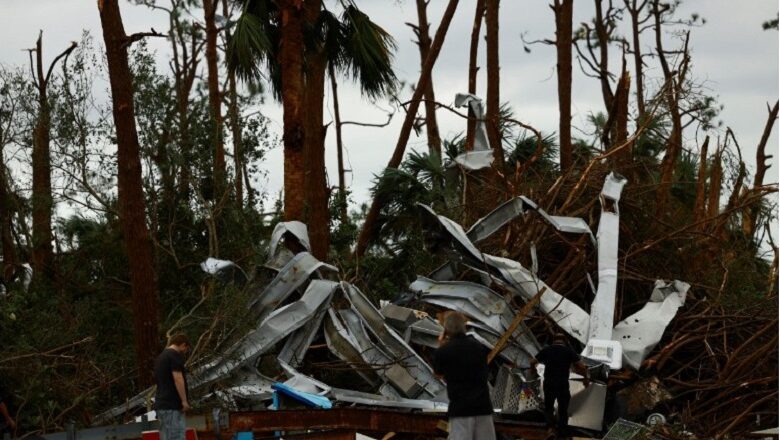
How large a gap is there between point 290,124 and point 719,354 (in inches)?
268

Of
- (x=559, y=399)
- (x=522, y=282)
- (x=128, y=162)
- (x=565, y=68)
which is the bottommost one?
(x=559, y=399)

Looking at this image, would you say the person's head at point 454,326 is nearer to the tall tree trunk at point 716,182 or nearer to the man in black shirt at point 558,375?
the man in black shirt at point 558,375

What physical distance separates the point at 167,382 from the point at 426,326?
4386 millimetres

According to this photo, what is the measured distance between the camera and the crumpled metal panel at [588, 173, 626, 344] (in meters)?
14.2

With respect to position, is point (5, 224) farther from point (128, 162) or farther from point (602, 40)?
point (602, 40)

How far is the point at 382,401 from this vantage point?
45.2 ft

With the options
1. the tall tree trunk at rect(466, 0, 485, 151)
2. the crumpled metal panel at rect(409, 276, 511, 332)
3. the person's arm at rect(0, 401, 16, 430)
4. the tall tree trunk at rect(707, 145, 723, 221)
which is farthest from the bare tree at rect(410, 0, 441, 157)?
the person's arm at rect(0, 401, 16, 430)

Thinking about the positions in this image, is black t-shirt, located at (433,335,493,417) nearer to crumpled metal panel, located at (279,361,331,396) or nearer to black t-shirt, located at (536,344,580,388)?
black t-shirt, located at (536,344,580,388)

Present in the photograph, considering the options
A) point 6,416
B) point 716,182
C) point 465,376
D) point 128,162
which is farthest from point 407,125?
point 465,376

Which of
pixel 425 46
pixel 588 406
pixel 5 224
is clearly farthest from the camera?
pixel 425 46

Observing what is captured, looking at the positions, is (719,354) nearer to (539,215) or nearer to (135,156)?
(539,215)

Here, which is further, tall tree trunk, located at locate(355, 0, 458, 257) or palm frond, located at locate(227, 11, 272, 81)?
tall tree trunk, located at locate(355, 0, 458, 257)

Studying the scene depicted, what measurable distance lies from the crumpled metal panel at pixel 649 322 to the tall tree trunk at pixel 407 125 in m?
5.50

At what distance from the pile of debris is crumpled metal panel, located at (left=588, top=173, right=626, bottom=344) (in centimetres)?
1
